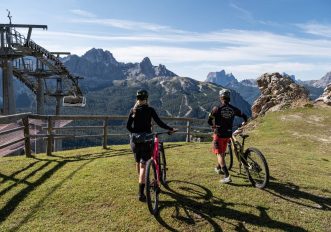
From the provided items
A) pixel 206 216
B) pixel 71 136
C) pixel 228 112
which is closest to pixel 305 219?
pixel 206 216

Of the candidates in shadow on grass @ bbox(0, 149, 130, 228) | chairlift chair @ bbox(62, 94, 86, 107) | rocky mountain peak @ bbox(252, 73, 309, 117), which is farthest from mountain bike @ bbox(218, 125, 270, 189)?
rocky mountain peak @ bbox(252, 73, 309, 117)

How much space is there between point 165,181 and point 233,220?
2940 millimetres

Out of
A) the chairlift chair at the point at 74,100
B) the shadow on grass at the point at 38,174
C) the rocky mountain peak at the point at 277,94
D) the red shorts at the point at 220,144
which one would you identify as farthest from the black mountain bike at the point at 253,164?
the rocky mountain peak at the point at 277,94

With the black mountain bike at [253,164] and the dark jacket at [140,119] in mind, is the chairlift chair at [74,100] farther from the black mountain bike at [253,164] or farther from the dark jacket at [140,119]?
the dark jacket at [140,119]

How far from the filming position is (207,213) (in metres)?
9.02

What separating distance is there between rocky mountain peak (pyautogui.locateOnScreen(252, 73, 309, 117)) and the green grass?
26.9 m

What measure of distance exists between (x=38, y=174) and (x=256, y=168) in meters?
6.82

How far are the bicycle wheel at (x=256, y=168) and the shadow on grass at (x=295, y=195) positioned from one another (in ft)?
1.07

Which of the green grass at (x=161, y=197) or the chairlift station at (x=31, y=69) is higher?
the chairlift station at (x=31, y=69)

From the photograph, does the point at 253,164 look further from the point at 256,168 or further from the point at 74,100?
the point at 74,100

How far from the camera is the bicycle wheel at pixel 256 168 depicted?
1088 cm

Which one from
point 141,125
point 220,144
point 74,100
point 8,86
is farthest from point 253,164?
point 74,100

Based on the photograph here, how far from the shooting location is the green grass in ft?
27.8

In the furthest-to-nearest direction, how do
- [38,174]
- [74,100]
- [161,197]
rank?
[74,100] < [38,174] < [161,197]
